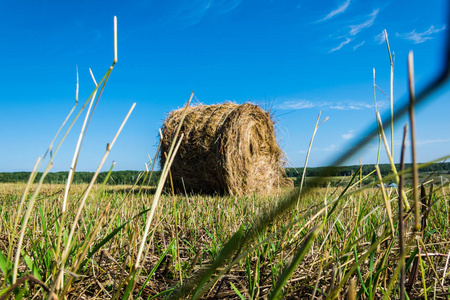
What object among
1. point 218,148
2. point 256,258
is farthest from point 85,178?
point 256,258

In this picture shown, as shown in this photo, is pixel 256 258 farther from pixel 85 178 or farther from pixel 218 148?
pixel 85 178

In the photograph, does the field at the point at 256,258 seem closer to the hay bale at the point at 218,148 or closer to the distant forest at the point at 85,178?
the distant forest at the point at 85,178

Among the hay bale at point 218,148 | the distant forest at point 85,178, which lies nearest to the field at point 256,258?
the distant forest at point 85,178

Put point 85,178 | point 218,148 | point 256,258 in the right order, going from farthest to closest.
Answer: point 85,178
point 218,148
point 256,258

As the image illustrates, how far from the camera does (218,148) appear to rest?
5891 millimetres

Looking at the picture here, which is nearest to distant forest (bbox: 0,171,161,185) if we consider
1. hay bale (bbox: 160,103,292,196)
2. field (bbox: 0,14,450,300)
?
hay bale (bbox: 160,103,292,196)

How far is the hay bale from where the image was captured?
5863 millimetres

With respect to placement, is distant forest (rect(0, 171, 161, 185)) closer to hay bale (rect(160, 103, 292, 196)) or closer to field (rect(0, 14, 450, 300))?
hay bale (rect(160, 103, 292, 196))

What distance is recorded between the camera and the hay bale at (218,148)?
5.86 meters

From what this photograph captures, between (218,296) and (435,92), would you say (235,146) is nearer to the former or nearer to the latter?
(218,296)

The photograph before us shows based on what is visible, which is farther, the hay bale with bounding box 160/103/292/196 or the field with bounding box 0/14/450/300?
the hay bale with bounding box 160/103/292/196

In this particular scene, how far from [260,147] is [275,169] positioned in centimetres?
74

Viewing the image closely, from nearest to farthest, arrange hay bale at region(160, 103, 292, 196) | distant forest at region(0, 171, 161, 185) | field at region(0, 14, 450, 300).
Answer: field at region(0, 14, 450, 300) → hay bale at region(160, 103, 292, 196) → distant forest at region(0, 171, 161, 185)

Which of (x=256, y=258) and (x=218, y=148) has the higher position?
(x=218, y=148)
